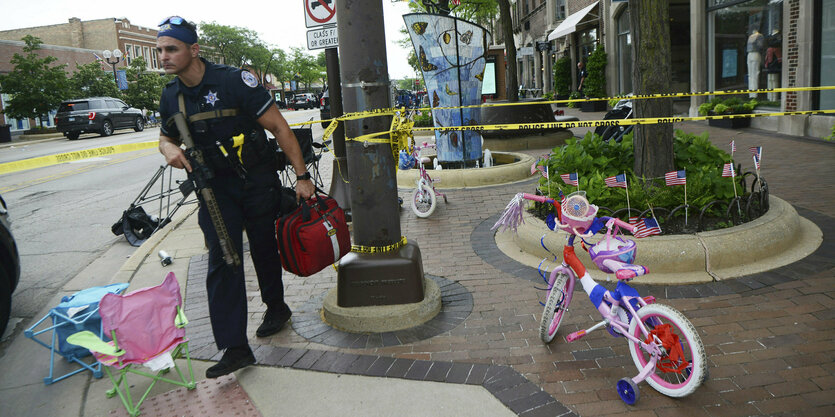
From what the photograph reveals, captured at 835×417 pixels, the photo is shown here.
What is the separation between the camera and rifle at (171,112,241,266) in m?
3.38

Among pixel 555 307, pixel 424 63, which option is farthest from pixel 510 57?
pixel 555 307

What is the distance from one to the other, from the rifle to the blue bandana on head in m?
0.42

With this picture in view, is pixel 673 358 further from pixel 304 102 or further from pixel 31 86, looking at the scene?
pixel 304 102

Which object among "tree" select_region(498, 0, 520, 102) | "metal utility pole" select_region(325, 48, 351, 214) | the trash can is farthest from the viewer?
the trash can

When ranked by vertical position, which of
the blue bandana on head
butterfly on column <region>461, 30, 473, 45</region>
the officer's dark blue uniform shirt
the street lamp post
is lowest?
the officer's dark blue uniform shirt

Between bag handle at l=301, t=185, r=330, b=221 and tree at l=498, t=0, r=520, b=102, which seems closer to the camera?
bag handle at l=301, t=185, r=330, b=221

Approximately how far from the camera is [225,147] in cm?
350

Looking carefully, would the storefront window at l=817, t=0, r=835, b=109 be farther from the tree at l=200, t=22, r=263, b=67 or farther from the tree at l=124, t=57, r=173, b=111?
the tree at l=200, t=22, r=263, b=67

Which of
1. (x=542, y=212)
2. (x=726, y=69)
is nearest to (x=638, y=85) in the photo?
(x=542, y=212)

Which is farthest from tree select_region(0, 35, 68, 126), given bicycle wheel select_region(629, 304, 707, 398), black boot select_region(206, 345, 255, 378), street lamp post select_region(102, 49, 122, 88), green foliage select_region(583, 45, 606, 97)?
bicycle wheel select_region(629, 304, 707, 398)

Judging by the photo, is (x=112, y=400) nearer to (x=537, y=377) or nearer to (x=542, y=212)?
(x=537, y=377)

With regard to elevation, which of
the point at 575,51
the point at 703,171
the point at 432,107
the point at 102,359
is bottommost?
the point at 102,359

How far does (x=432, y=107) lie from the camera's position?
10484 millimetres

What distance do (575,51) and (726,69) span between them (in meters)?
16.5
